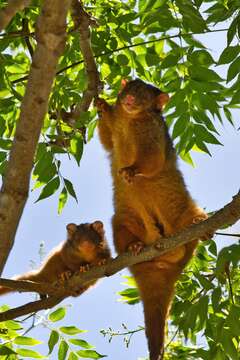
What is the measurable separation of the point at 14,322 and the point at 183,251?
69.7 inches

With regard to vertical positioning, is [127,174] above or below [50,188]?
above

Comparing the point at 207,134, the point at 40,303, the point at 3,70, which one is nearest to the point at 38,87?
the point at 3,70

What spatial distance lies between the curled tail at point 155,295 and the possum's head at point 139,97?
5.66 ft

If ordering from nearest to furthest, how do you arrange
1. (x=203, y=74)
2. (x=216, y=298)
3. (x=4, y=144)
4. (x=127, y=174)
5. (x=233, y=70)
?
(x=216, y=298), (x=233, y=70), (x=4, y=144), (x=203, y=74), (x=127, y=174)

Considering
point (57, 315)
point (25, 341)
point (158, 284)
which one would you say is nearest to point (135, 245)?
point (158, 284)

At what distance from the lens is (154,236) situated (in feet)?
22.3

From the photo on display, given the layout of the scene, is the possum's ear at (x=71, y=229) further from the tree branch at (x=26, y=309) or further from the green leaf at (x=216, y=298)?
the green leaf at (x=216, y=298)

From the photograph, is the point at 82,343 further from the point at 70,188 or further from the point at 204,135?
the point at 204,135

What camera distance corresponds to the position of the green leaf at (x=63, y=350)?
6074mm

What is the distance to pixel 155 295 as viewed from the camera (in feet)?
21.3

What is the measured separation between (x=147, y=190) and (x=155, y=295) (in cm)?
112

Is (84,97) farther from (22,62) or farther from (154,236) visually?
(154,236)

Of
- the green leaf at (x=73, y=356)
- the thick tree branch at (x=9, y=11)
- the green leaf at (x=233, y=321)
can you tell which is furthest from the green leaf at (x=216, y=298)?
the thick tree branch at (x=9, y=11)

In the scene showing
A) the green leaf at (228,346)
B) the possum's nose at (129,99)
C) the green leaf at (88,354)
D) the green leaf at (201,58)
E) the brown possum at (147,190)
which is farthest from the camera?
the possum's nose at (129,99)
